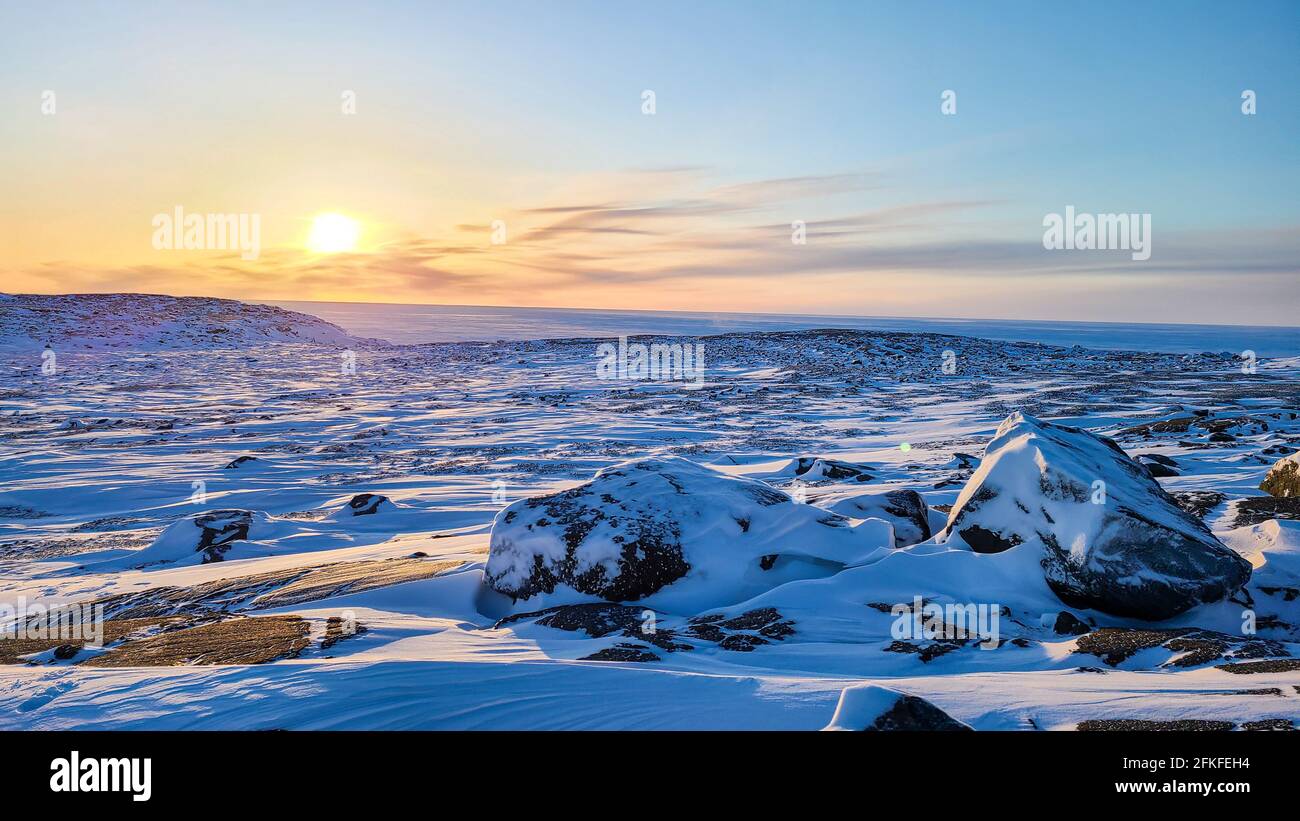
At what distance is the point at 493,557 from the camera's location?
15.1ft

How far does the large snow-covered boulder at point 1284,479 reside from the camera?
5570 mm

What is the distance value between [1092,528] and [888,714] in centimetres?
293

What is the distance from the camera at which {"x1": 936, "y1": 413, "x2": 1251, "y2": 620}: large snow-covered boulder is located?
3803 mm

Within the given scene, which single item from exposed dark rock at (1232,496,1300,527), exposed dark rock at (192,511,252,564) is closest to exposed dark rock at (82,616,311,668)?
exposed dark rock at (192,511,252,564)

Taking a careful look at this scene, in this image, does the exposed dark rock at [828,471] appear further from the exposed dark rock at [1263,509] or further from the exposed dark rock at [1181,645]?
the exposed dark rock at [1181,645]

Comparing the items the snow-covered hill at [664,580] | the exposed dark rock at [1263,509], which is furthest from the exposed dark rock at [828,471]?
the exposed dark rock at [1263,509]

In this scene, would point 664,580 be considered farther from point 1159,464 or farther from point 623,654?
point 1159,464

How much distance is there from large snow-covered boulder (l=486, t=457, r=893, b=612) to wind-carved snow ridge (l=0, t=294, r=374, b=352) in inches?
1250

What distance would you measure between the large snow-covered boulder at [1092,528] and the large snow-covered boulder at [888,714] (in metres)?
2.63

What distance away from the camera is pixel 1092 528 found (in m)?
4.07

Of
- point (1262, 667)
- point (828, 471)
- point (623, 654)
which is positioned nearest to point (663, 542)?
point (623, 654)

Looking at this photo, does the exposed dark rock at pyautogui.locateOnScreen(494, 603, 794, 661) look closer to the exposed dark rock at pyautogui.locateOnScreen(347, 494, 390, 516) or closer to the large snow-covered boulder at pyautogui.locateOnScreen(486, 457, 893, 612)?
the large snow-covered boulder at pyautogui.locateOnScreen(486, 457, 893, 612)
